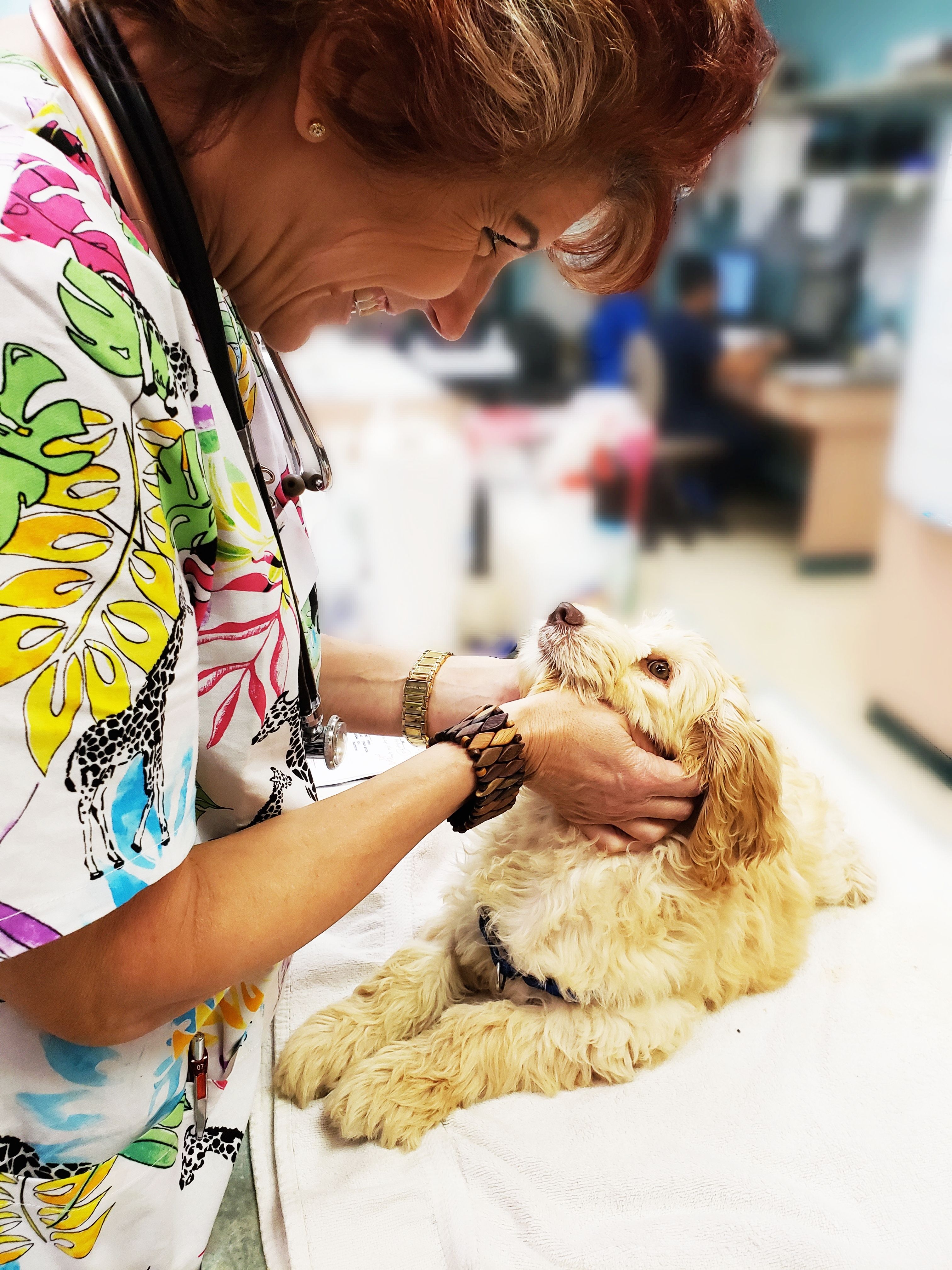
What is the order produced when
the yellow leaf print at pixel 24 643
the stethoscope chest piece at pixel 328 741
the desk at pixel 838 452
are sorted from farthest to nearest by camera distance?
the desk at pixel 838 452 < the stethoscope chest piece at pixel 328 741 < the yellow leaf print at pixel 24 643

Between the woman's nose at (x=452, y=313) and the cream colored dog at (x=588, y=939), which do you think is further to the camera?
the cream colored dog at (x=588, y=939)

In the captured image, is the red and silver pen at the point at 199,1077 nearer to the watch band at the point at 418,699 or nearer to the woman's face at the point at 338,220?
the watch band at the point at 418,699

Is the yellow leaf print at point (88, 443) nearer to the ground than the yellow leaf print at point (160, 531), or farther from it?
farther from it

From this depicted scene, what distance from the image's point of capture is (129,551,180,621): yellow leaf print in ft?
1.62

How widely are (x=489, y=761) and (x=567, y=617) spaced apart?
0.90ft

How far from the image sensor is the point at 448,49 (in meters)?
0.50

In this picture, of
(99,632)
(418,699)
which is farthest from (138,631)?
(418,699)

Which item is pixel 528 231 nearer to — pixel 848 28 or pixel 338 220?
pixel 338 220

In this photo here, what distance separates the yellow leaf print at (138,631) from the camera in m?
0.48

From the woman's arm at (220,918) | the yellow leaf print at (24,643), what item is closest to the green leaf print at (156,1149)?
the woman's arm at (220,918)

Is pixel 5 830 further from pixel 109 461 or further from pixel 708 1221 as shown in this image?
pixel 708 1221

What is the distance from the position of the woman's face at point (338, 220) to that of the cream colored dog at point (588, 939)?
1.52ft


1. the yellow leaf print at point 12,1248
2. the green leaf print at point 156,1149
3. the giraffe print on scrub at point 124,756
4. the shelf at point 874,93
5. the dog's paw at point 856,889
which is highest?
the shelf at point 874,93

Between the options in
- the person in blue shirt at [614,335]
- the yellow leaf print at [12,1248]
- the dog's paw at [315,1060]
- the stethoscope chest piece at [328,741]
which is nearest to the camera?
the yellow leaf print at [12,1248]
